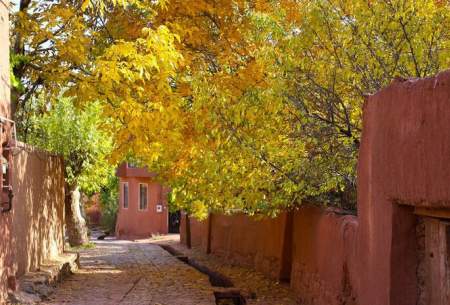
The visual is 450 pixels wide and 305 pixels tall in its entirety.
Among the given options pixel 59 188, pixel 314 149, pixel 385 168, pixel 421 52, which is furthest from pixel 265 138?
pixel 59 188

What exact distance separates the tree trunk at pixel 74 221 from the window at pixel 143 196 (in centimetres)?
1226

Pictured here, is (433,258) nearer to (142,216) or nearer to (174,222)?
(142,216)

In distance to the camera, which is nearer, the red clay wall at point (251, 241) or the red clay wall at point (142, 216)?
the red clay wall at point (251, 241)

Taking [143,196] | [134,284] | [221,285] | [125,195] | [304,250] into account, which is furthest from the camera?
[125,195]

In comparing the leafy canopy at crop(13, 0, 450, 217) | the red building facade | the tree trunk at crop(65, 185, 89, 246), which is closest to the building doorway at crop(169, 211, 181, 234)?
the red building facade

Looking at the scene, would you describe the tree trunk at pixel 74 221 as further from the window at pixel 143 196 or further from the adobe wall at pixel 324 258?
the adobe wall at pixel 324 258

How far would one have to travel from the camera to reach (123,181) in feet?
142

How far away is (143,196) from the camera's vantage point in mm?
42000

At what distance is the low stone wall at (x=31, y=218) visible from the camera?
10.8 meters

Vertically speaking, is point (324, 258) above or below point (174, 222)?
above

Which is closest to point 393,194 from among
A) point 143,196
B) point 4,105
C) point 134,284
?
point 4,105

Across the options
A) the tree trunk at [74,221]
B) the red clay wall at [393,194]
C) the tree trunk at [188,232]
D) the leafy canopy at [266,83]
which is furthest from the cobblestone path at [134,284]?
the tree trunk at [188,232]

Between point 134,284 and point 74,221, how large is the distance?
14.1 metres

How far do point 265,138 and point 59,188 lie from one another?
28.9ft
